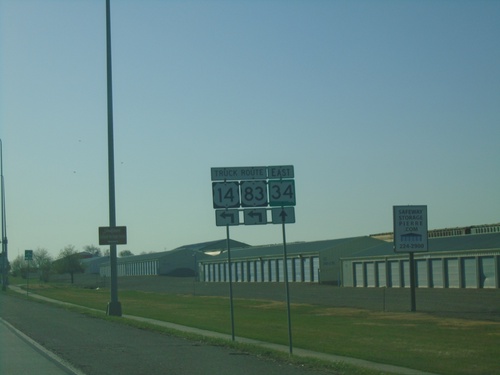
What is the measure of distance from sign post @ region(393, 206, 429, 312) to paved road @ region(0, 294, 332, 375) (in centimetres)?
1630

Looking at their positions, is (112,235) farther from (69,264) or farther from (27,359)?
(69,264)

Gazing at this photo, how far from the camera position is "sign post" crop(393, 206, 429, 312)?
1511 inches

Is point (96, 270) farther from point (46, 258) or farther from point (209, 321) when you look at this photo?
point (209, 321)

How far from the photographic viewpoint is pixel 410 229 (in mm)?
38719

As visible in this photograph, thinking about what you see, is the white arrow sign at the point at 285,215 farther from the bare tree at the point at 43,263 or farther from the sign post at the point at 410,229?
the bare tree at the point at 43,263

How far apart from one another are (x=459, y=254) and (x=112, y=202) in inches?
1173

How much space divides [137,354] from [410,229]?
76.1 ft

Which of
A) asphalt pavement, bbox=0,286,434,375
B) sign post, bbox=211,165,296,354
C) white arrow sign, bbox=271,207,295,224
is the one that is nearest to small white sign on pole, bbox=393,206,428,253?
asphalt pavement, bbox=0,286,434,375

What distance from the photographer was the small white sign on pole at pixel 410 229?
3841cm

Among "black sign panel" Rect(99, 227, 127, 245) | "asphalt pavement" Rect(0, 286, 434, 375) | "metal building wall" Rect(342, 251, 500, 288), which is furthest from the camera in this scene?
"metal building wall" Rect(342, 251, 500, 288)

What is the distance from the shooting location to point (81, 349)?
1958 centimetres

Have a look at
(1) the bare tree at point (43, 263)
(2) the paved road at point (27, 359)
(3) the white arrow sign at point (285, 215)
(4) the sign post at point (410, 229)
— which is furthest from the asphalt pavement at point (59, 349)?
(1) the bare tree at point (43, 263)

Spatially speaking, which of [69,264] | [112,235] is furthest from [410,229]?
[69,264]

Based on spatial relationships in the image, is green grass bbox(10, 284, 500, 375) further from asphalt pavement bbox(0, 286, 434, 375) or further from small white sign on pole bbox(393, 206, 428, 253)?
small white sign on pole bbox(393, 206, 428, 253)
